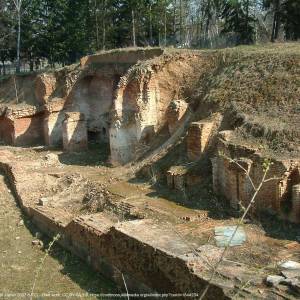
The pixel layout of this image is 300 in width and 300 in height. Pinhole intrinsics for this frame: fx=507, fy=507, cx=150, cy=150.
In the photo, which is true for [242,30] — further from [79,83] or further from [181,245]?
[181,245]

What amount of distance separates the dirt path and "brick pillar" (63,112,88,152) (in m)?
6.97

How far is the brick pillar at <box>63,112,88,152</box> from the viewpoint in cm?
1902

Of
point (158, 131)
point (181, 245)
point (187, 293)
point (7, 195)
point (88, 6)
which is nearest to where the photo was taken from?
point (187, 293)

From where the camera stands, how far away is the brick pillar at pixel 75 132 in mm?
19016

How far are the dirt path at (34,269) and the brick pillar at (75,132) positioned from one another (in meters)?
6.97

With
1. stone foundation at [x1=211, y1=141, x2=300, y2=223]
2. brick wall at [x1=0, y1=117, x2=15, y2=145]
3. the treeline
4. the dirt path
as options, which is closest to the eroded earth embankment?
stone foundation at [x1=211, y1=141, x2=300, y2=223]

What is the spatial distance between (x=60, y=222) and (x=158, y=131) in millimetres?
5640

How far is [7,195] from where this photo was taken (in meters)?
14.7

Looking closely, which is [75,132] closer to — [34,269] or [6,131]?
[6,131]

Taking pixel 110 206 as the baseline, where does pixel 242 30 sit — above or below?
above

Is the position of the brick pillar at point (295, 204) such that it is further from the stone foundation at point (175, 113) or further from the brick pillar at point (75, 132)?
the brick pillar at point (75, 132)

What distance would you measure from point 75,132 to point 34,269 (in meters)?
9.87

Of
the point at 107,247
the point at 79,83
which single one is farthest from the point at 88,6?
the point at 107,247

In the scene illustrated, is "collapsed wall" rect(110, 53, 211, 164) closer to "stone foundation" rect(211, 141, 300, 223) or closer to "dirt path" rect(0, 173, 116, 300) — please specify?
"dirt path" rect(0, 173, 116, 300)
